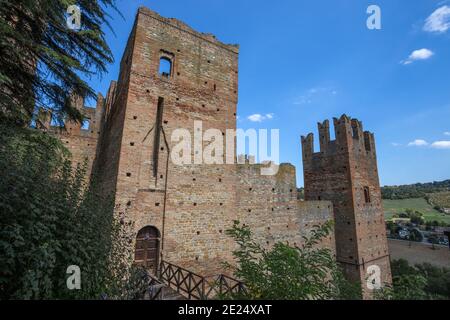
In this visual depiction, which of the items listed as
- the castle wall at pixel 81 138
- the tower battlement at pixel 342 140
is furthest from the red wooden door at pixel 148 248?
the tower battlement at pixel 342 140

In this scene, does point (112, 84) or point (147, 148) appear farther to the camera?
point (112, 84)

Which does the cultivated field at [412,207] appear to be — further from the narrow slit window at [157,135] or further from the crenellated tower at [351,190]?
the narrow slit window at [157,135]

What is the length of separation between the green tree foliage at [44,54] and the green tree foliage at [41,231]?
1009 millimetres

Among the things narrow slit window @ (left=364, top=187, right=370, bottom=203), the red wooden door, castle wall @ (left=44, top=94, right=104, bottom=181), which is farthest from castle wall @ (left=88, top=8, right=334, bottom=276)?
narrow slit window @ (left=364, top=187, right=370, bottom=203)

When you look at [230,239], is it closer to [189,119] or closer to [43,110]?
[189,119]

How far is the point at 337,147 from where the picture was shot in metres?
15.9

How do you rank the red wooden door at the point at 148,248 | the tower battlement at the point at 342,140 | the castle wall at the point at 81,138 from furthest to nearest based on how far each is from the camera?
the tower battlement at the point at 342,140
the castle wall at the point at 81,138
the red wooden door at the point at 148,248

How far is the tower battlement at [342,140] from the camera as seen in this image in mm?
15670

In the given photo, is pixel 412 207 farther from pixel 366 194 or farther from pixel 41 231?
pixel 41 231

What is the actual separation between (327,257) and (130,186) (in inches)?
257

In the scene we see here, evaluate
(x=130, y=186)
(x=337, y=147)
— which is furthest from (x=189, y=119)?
(x=337, y=147)

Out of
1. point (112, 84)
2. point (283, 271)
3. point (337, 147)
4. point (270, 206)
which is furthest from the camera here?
point (337, 147)

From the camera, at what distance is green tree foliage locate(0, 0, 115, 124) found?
4766mm

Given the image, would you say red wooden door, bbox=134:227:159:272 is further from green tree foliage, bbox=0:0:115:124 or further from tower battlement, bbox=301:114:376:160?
tower battlement, bbox=301:114:376:160
